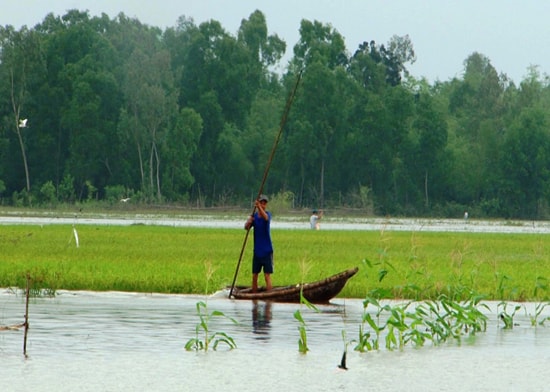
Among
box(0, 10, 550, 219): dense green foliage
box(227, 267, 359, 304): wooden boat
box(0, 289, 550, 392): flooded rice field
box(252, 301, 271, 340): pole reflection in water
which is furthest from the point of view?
box(0, 10, 550, 219): dense green foliage

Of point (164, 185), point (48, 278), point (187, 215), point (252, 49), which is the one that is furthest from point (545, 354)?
point (252, 49)

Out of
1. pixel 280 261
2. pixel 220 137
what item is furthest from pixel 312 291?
pixel 220 137

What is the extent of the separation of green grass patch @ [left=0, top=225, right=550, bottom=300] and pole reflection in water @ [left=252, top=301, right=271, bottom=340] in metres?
0.86

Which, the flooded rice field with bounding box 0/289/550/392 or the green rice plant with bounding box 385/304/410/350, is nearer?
the flooded rice field with bounding box 0/289/550/392

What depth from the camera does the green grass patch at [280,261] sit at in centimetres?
2248

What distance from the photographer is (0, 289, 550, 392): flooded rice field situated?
13.4 m

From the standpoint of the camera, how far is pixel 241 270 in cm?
2645

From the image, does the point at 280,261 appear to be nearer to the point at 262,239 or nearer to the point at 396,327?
the point at 262,239

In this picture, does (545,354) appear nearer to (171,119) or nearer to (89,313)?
(89,313)

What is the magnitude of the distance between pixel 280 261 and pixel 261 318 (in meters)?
11.2

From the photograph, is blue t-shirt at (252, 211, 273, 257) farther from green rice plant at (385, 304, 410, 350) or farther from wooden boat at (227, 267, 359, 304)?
green rice plant at (385, 304, 410, 350)

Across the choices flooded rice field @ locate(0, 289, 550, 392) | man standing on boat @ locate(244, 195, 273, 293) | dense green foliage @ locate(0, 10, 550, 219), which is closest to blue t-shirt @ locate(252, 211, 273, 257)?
man standing on boat @ locate(244, 195, 273, 293)

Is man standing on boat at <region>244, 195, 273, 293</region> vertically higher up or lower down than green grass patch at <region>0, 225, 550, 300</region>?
higher up

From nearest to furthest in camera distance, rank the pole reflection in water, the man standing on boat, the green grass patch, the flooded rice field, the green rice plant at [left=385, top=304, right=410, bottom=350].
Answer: the flooded rice field
the green rice plant at [left=385, top=304, right=410, bottom=350]
the pole reflection in water
the man standing on boat
the green grass patch
